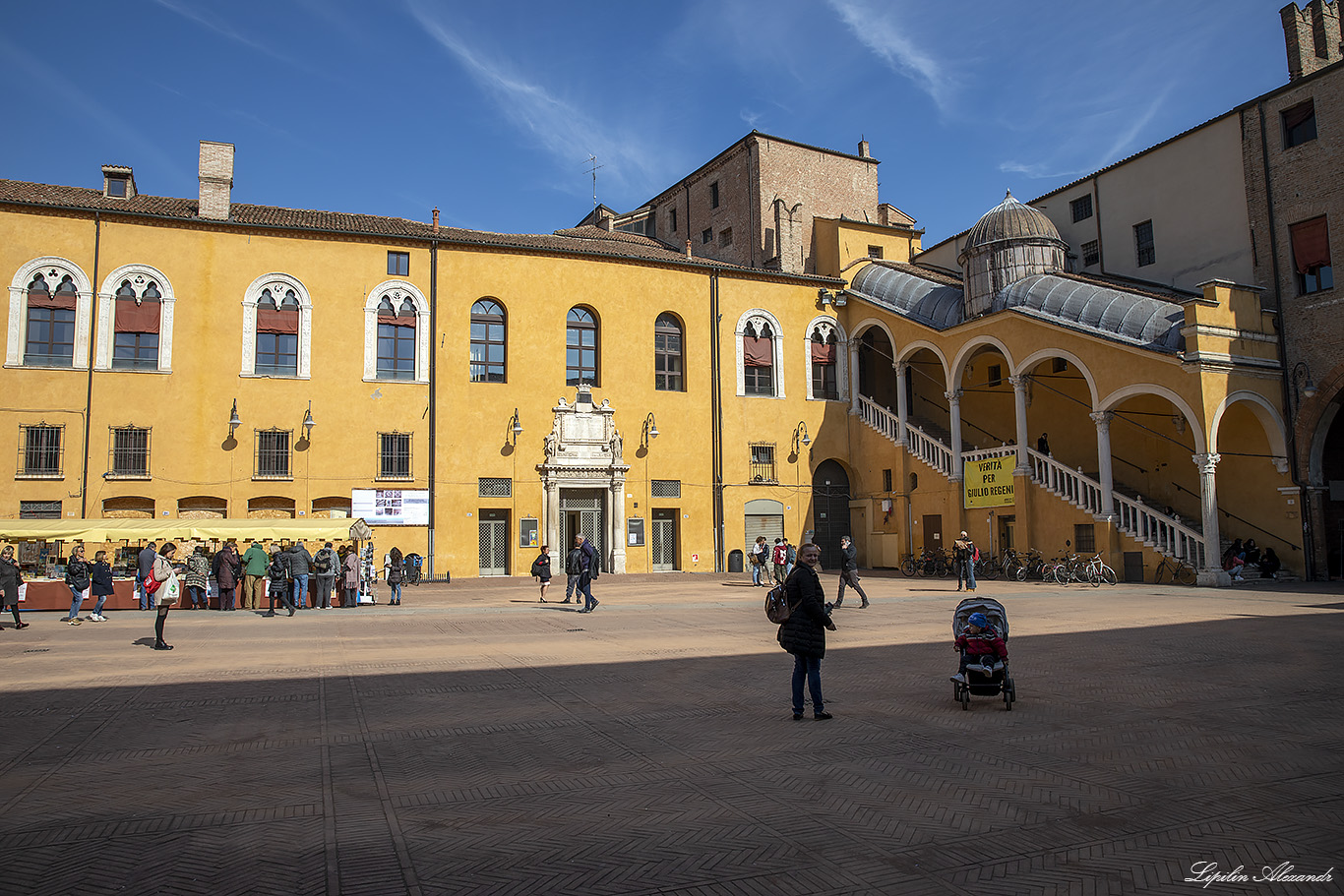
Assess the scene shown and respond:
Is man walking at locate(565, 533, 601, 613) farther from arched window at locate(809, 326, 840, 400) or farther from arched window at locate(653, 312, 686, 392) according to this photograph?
arched window at locate(809, 326, 840, 400)

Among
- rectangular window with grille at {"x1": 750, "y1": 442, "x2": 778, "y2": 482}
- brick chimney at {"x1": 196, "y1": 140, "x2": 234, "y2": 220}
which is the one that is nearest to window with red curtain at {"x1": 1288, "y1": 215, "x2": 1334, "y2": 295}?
rectangular window with grille at {"x1": 750, "y1": 442, "x2": 778, "y2": 482}

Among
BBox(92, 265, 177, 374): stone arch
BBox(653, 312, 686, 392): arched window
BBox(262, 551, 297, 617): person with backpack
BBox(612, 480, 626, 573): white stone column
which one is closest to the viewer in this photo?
BBox(262, 551, 297, 617): person with backpack

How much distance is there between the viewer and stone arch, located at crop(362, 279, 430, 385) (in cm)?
3052

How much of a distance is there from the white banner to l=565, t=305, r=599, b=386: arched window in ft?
23.0

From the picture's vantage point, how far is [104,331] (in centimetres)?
2802

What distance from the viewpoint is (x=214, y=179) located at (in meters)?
30.0

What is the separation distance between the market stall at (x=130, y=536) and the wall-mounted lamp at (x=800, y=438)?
17010mm

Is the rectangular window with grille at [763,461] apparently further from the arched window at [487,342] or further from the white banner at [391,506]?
the white banner at [391,506]

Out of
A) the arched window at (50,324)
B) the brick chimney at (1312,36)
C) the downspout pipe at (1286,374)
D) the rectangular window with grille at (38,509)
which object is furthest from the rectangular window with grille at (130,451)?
the brick chimney at (1312,36)

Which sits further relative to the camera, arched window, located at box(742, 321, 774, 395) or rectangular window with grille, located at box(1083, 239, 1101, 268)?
arched window, located at box(742, 321, 774, 395)

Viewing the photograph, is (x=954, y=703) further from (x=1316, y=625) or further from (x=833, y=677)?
(x=1316, y=625)

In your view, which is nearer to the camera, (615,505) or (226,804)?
(226,804)

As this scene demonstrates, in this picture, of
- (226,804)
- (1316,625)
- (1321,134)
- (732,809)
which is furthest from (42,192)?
(1321,134)

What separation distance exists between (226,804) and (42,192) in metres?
31.5
